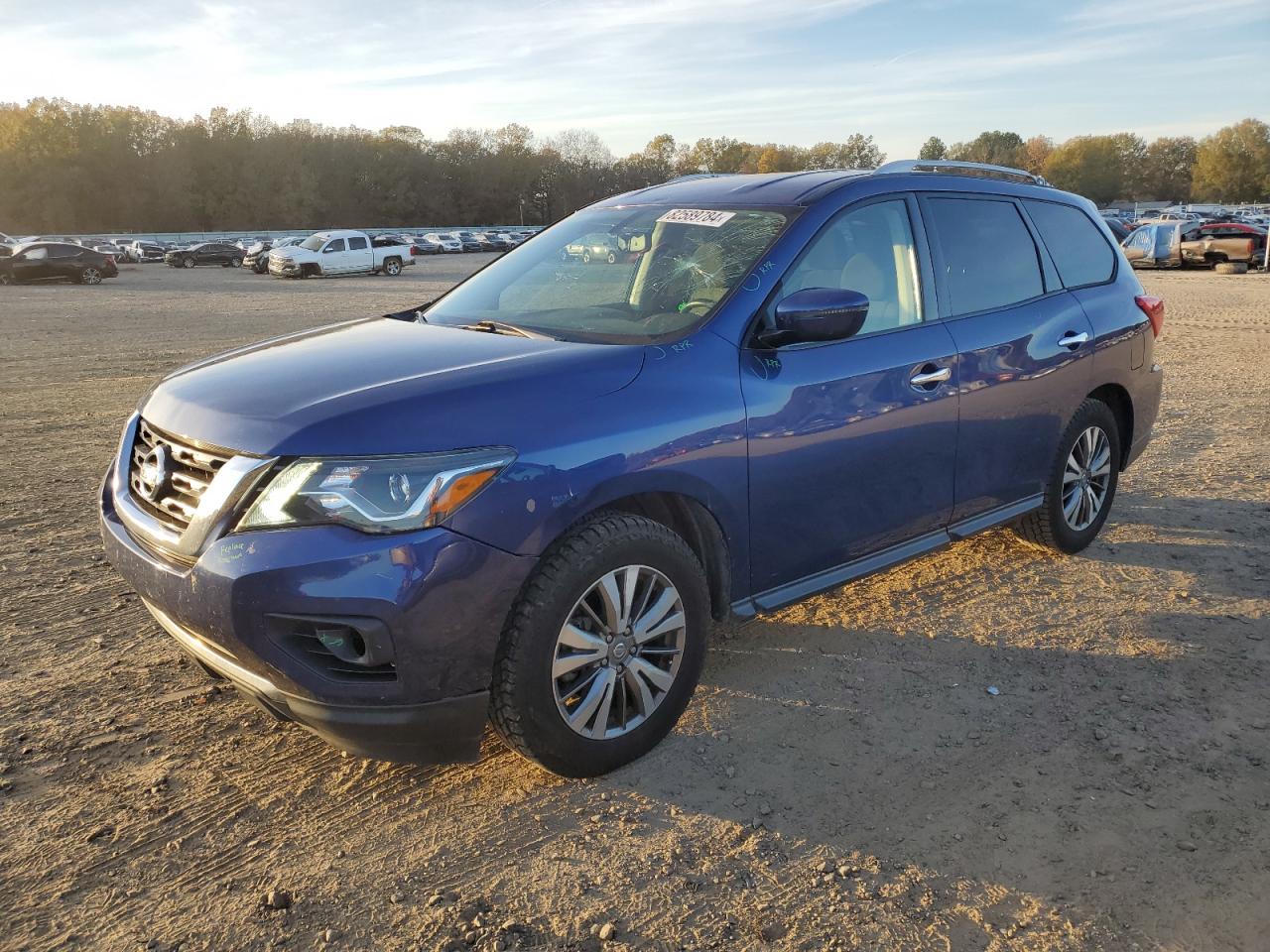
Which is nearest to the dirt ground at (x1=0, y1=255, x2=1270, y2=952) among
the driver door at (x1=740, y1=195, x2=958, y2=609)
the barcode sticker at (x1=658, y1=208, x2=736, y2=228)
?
the driver door at (x1=740, y1=195, x2=958, y2=609)

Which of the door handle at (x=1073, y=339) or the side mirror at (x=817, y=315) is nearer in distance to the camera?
the side mirror at (x=817, y=315)

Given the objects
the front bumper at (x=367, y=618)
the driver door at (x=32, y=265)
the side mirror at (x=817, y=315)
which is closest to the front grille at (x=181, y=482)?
the front bumper at (x=367, y=618)

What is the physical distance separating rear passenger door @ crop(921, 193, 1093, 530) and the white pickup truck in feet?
117

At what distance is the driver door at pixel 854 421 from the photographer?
11.4ft

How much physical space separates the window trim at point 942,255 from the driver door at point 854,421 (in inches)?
3.0

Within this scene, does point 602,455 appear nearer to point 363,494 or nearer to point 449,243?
point 363,494

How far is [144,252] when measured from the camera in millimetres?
53688

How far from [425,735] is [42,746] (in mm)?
1493

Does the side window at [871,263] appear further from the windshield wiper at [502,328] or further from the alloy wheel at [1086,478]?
the alloy wheel at [1086,478]

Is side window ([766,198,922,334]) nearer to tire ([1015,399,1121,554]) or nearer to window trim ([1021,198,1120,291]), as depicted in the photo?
window trim ([1021,198,1120,291])

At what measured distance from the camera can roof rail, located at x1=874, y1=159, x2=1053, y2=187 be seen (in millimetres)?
4316

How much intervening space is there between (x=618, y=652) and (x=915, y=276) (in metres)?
2.11

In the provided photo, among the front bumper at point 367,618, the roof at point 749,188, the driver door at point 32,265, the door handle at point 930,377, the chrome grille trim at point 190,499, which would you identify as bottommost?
the front bumper at point 367,618

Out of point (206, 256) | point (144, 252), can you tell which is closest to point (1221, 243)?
point (206, 256)
